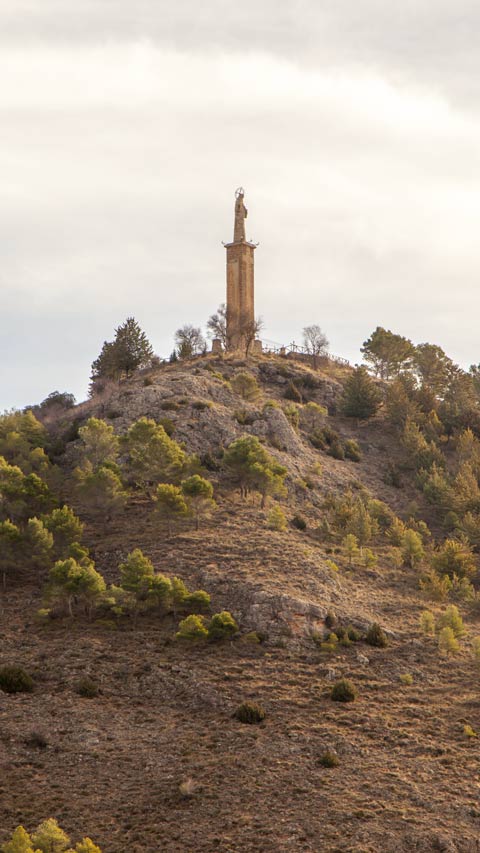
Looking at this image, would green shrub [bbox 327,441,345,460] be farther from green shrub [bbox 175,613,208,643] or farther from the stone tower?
green shrub [bbox 175,613,208,643]

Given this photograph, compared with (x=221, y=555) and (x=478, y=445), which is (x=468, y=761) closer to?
(x=221, y=555)

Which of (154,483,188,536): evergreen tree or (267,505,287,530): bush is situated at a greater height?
(154,483,188,536): evergreen tree

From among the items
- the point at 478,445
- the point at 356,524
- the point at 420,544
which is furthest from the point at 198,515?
the point at 478,445

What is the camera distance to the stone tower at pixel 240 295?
3794 inches

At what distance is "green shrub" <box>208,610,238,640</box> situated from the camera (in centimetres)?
4431

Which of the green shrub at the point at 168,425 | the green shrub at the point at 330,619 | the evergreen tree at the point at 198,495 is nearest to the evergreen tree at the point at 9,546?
the evergreen tree at the point at 198,495

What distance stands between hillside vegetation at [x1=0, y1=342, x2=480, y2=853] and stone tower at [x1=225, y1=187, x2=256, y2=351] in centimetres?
1551

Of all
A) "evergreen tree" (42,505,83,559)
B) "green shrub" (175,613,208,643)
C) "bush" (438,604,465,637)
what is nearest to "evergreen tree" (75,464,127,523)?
"evergreen tree" (42,505,83,559)

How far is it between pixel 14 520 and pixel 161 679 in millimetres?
20002

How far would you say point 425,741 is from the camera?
3728cm

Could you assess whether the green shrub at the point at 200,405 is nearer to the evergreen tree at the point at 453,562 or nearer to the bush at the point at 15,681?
the evergreen tree at the point at 453,562

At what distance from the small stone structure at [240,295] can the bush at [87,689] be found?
6040 centimetres

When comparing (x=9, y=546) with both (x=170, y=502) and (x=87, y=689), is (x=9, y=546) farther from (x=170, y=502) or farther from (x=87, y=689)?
(x=87, y=689)

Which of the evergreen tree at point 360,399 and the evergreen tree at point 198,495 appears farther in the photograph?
the evergreen tree at point 360,399
